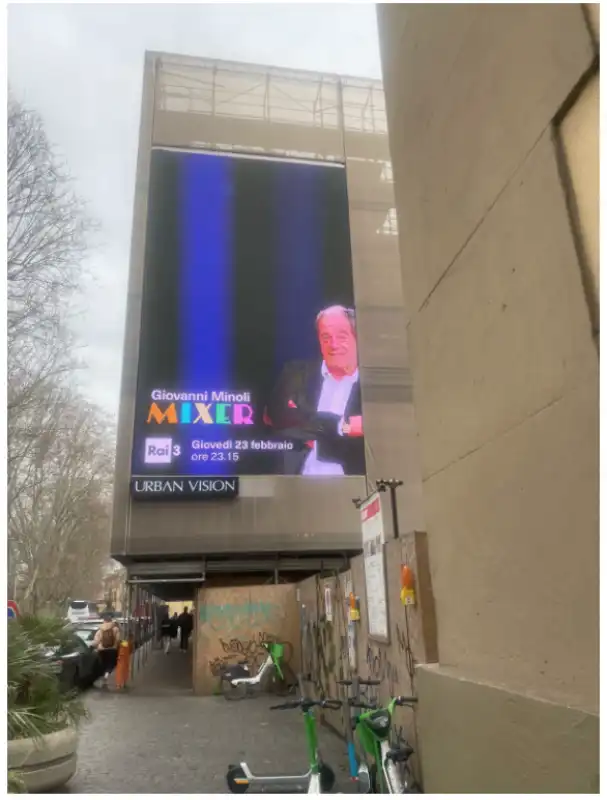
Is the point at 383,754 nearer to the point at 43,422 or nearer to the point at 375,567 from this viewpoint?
the point at 375,567

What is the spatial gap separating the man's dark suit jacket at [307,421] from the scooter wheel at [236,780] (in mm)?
13651

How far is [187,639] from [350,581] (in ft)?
77.6

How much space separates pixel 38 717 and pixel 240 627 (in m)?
8.53

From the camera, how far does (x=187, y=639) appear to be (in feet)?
96.3

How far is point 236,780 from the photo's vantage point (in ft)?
16.5

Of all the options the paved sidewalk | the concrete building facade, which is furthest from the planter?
the concrete building facade

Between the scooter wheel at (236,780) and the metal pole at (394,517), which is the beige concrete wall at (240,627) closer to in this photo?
the metal pole at (394,517)

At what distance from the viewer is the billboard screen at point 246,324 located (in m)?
Result: 18.6

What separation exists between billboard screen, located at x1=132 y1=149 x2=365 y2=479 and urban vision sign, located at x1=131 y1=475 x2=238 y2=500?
210mm

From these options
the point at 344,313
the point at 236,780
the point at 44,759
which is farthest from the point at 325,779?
the point at 344,313

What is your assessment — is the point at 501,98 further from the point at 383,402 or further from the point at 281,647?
the point at 383,402

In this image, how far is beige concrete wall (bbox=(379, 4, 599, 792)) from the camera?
5.24 feet

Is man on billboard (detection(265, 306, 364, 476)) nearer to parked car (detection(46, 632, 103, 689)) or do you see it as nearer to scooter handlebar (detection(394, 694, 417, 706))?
parked car (detection(46, 632, 103, 689))

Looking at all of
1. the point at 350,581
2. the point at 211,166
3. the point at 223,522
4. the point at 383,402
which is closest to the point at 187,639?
the point at 223,522
